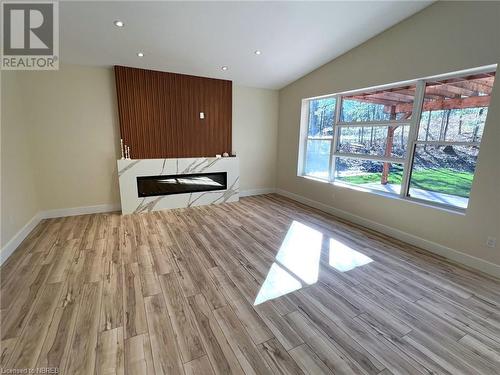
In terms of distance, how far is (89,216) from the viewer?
13.3 feet

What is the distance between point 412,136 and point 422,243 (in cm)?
146

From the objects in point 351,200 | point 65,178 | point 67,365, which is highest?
point 65,178

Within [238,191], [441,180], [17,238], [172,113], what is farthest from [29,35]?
[441,180]

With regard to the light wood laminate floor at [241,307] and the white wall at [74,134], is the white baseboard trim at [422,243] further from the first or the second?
the white wall at [74,134]

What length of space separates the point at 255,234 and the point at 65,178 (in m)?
3.41

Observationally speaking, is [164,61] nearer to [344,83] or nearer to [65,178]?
[65,178]

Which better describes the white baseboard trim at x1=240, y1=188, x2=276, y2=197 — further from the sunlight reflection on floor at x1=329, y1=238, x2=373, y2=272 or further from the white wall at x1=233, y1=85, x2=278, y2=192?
the sunlight reflection on floor at x1=329, y1=238, x2=373, y2=272

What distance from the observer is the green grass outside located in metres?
2.77

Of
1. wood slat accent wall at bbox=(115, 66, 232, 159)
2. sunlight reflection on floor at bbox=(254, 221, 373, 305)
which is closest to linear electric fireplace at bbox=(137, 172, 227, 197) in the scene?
wood slat accent wall at bbox=(115, 66, 232, 159)

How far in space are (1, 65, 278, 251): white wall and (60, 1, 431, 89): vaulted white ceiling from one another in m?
0.49

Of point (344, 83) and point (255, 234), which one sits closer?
point (255, 234)

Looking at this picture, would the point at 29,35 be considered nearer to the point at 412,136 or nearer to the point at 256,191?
the point at 256,191

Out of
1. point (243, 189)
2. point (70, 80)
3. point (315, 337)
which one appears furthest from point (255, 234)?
point (70, 80)

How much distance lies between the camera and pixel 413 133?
3160 mm
